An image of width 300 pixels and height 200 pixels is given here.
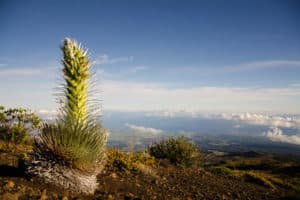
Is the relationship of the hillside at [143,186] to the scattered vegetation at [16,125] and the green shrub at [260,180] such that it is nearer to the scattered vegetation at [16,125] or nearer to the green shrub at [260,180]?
the green shrub at [260,180]

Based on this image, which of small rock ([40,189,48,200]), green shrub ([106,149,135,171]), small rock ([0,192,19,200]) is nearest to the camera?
small rock ([0,192,19,200])

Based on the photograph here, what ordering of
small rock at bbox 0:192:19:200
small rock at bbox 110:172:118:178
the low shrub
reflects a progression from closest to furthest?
small rock at bbox 0:192:19:200
the low shrub
small rock at bbox 110:172:118:178

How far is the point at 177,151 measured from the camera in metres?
15.2

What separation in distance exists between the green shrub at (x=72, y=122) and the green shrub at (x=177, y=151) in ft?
28.3

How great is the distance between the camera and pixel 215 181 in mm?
11805

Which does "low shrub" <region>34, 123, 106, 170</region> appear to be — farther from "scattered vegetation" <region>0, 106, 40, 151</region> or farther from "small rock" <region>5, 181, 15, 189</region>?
"scattered vegetation" <region>0, 106, 40, 151</region>

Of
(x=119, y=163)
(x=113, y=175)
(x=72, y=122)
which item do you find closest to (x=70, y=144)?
(x=72, y=122)

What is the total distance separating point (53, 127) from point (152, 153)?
1050 centimetres

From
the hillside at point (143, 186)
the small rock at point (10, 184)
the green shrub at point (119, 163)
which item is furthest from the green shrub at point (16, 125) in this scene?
the small rock at point (10, 184)

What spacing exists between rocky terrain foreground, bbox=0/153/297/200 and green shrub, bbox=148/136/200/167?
4.66 feet

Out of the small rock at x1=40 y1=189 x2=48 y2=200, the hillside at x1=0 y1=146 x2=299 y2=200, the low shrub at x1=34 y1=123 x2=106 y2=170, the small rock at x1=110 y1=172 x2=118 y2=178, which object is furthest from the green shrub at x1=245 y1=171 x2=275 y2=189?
the small rock at x1=40 y1=189 x2=48 y2=200

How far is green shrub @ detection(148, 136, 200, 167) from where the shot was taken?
14.9m

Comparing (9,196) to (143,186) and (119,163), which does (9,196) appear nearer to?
(143,186)

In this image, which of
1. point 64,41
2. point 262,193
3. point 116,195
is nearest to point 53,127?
point 64,41
